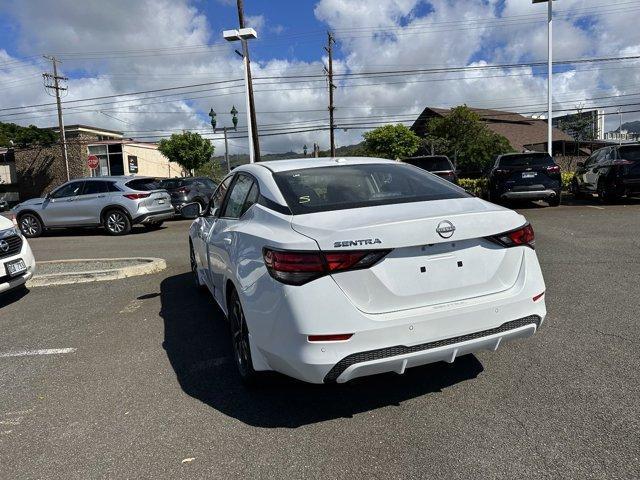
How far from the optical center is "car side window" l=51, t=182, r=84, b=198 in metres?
14.7

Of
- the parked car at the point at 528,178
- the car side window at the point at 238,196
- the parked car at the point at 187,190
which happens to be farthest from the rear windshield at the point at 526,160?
the car side window at the point at 238,196

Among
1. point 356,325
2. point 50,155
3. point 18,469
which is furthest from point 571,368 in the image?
point 50,155

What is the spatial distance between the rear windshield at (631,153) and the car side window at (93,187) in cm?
1415

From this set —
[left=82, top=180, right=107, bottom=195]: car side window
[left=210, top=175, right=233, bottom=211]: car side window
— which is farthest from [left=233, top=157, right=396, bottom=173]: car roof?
[left=82, top=180, right=107, bottom=195]: car side window

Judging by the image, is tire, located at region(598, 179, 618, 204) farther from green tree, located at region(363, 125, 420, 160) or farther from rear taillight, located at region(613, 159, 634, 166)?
green tree, located at region(363, 125, 420, 160)

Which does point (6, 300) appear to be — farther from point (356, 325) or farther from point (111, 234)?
point (111, 234)

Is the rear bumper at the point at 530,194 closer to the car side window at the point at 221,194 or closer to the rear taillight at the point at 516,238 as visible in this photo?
the car side window at the point at 221,194

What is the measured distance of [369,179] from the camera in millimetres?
3906

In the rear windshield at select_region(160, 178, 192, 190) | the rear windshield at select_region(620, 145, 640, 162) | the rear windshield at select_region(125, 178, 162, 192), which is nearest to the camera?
the rear windshield at select_region(620, 145, 640, 162)

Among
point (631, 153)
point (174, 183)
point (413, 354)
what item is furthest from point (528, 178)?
point (413, 354)

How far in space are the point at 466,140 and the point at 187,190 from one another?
27964mm

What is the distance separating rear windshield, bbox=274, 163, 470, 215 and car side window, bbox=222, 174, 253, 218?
0.43 meters

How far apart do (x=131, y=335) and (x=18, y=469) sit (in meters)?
2.17

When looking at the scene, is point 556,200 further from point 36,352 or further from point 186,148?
point 186,148
